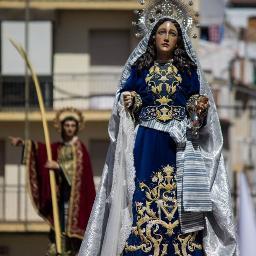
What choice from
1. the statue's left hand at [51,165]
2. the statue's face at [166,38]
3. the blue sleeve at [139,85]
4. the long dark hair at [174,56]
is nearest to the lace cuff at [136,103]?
the blue sleeve at [139,85]

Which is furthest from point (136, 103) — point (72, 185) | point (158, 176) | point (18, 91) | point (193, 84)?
point (18, 91)

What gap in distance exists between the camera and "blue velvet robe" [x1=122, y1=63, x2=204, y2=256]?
1078 cm

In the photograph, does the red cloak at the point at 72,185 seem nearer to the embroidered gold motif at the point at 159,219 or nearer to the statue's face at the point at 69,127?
the statue's face at the point at 69,127

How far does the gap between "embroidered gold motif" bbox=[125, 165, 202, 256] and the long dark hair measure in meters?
0.75

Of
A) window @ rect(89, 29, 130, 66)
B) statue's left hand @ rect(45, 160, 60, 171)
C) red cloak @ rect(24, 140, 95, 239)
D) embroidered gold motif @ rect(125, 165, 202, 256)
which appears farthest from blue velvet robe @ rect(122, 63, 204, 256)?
window @ rect(89, 29, 130, 66)

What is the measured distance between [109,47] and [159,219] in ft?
58.7

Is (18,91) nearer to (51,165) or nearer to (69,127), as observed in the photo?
(69,127)

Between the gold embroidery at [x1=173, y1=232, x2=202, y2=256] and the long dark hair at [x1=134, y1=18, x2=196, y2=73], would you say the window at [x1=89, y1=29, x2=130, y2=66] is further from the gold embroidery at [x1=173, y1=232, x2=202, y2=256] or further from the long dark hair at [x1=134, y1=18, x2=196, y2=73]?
the gold embroidery at [x1=173, y1=232, x2=202, y2=256]

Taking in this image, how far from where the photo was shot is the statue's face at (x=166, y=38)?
10984 mm

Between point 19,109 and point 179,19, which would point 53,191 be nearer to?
point 179,19

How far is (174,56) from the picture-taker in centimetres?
1105

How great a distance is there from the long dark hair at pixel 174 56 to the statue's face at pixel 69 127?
16.9 feet

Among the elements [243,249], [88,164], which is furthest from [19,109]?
[243,249]

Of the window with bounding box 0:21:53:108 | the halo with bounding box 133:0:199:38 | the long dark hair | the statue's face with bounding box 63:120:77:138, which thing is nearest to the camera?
the long dark hair
